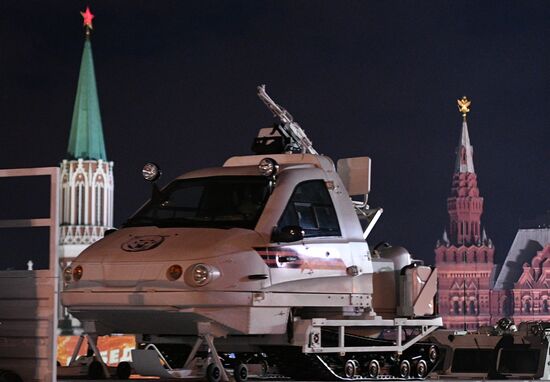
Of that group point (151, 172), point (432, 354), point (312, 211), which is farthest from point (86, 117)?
point (312, 211)

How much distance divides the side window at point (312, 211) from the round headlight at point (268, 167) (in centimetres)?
31

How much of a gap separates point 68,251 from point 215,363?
151m

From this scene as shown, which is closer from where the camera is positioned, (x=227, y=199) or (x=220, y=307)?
(x=220, y=307)

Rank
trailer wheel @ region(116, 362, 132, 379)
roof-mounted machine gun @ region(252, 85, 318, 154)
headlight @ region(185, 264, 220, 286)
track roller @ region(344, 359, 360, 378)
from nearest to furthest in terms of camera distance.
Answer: headlight @ region(185, 264, 220, 286) → trailer wheel @ region(116, 362, 132, 379) → track roller @ region(344, 359, 360, 378) → roof-mounted machine gun @ region(252, 85, 318, 154)

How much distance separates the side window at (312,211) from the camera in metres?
12.8

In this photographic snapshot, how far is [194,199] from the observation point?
13.2 metres

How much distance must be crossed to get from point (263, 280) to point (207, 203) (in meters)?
1.40

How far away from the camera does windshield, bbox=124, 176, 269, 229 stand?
12508 mm

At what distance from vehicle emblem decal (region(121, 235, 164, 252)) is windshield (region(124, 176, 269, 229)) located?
1.27ft

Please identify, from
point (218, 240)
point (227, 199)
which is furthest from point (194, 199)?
point (218, 240)

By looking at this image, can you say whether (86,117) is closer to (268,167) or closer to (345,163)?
(345,163)

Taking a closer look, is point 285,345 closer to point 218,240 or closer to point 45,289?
point 218,240

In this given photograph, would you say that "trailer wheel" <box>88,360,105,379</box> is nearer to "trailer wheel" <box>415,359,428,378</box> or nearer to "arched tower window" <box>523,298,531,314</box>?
"trailer wheel" <box>415,359,428,378</box>

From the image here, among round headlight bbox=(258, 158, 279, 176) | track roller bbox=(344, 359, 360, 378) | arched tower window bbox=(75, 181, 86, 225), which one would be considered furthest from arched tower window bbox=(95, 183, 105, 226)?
round headlight bbox=(258, 158, 279, 176)
